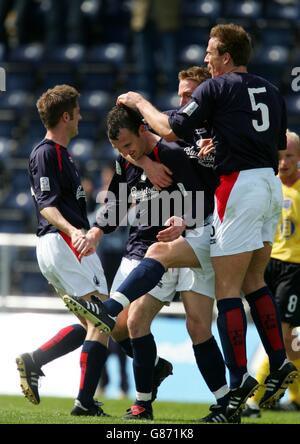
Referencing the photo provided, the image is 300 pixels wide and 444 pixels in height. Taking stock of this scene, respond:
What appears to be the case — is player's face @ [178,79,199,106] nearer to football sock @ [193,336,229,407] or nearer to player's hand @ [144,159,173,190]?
player's hand @ [144,159,173,190]

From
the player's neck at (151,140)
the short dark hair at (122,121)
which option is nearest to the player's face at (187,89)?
the player's neck at (151,140)

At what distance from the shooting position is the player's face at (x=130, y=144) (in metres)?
7.33

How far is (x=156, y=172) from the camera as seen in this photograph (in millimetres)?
7328

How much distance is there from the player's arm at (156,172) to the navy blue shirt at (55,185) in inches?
23.2

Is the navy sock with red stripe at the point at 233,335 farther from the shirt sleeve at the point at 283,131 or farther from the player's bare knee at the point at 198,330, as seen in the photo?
the shirt sleeve at the point at 283,131

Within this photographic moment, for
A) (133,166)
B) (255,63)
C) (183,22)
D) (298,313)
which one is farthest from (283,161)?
(183,22)

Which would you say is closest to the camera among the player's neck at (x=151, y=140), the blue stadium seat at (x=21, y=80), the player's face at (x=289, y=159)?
the player's neck at (x=151, y=140)

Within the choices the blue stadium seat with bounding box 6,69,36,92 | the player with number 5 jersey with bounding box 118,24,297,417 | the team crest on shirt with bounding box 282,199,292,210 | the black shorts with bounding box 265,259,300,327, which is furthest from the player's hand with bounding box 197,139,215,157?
the blue stadium seat with bounding box 6,69,36,92

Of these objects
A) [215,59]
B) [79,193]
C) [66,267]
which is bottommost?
[66,267]

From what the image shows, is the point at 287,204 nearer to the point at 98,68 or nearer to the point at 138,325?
the point at 138,325

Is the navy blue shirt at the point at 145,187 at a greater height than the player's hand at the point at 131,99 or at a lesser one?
lesser

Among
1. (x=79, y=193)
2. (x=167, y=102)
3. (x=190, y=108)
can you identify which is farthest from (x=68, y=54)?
(x=190, y=108)

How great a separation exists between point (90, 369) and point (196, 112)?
185cm

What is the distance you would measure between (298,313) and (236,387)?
2546mm
